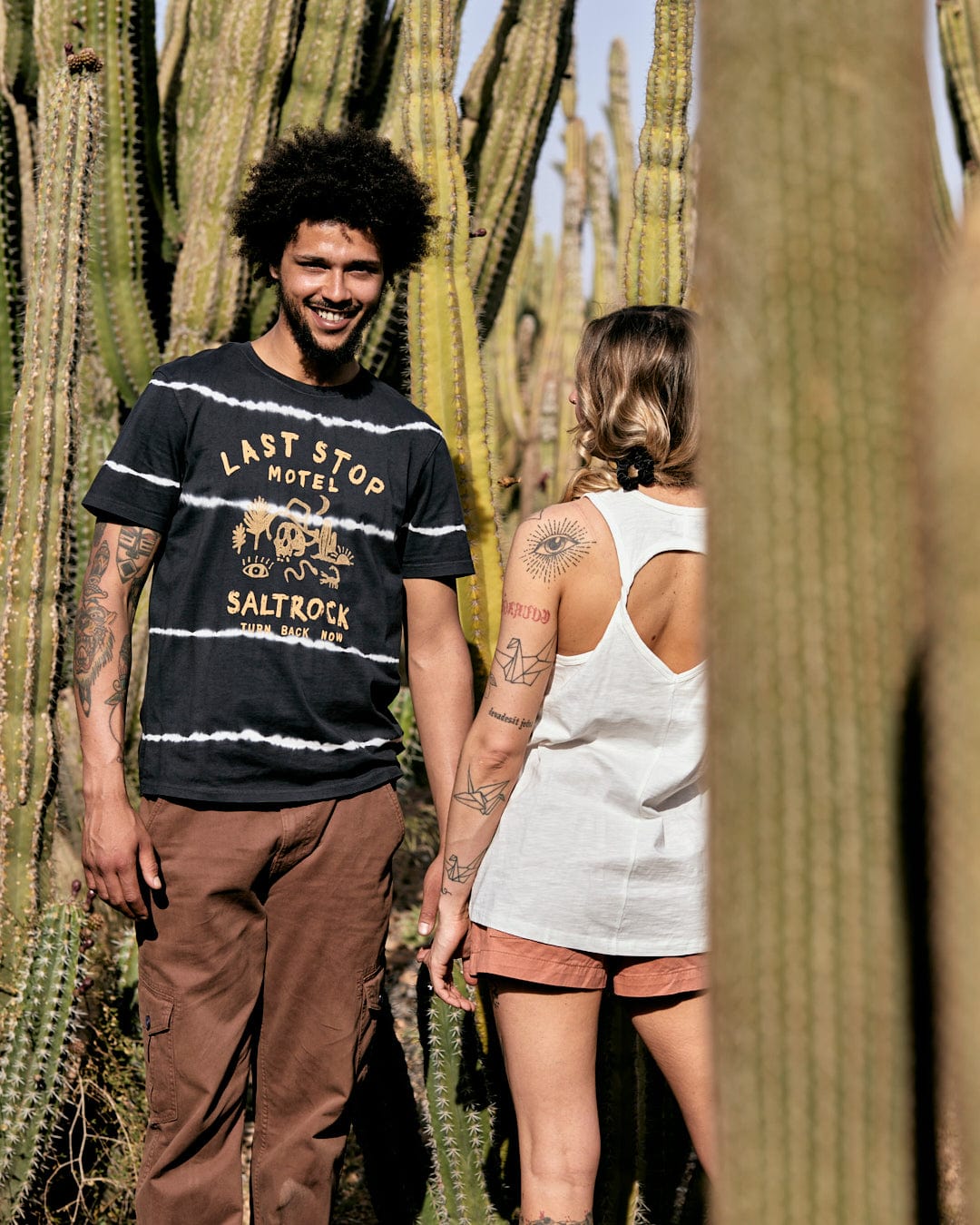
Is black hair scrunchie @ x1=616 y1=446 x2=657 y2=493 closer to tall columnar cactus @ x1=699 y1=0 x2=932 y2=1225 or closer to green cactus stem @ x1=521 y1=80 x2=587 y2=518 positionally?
tall columnar cactus @ x1=699 y1=0 x2=932 y2=1225

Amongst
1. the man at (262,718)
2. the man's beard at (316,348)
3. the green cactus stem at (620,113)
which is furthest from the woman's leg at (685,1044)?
the green cactus stem at (620,113)

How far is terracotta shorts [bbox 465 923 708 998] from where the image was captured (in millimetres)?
2209

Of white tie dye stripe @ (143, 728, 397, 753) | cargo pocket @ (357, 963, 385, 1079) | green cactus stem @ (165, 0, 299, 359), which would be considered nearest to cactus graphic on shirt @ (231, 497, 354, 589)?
white tie dye stripe @ (143, 728, 397, 753)

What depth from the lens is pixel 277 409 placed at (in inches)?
105

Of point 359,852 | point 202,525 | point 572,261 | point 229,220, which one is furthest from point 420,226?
point 572,261

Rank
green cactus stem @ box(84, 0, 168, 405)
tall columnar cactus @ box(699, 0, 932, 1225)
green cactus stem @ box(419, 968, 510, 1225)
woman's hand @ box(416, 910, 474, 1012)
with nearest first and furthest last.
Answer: tall columnar cactus @ box(699, 0, 932, 1225), woman's hand @ box(416, 910, 474, 1012), green cactus stem @ box(419, 968, 510, 1225), green cactus stem @ box(84, 0, 168, 405)

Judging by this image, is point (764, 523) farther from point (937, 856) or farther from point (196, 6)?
point (196, 6)

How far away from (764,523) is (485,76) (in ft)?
15.5

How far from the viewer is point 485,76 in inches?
208

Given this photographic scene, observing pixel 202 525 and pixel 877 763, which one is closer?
pixel 877 763

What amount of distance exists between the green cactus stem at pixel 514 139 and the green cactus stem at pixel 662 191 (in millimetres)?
1620

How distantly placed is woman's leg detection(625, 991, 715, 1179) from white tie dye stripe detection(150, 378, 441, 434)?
1303 millimetres

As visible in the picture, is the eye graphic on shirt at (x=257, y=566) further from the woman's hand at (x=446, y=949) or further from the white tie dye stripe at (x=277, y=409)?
the woman's hand at (x=446, y=949)

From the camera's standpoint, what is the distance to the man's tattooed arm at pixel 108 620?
8.43 feet
